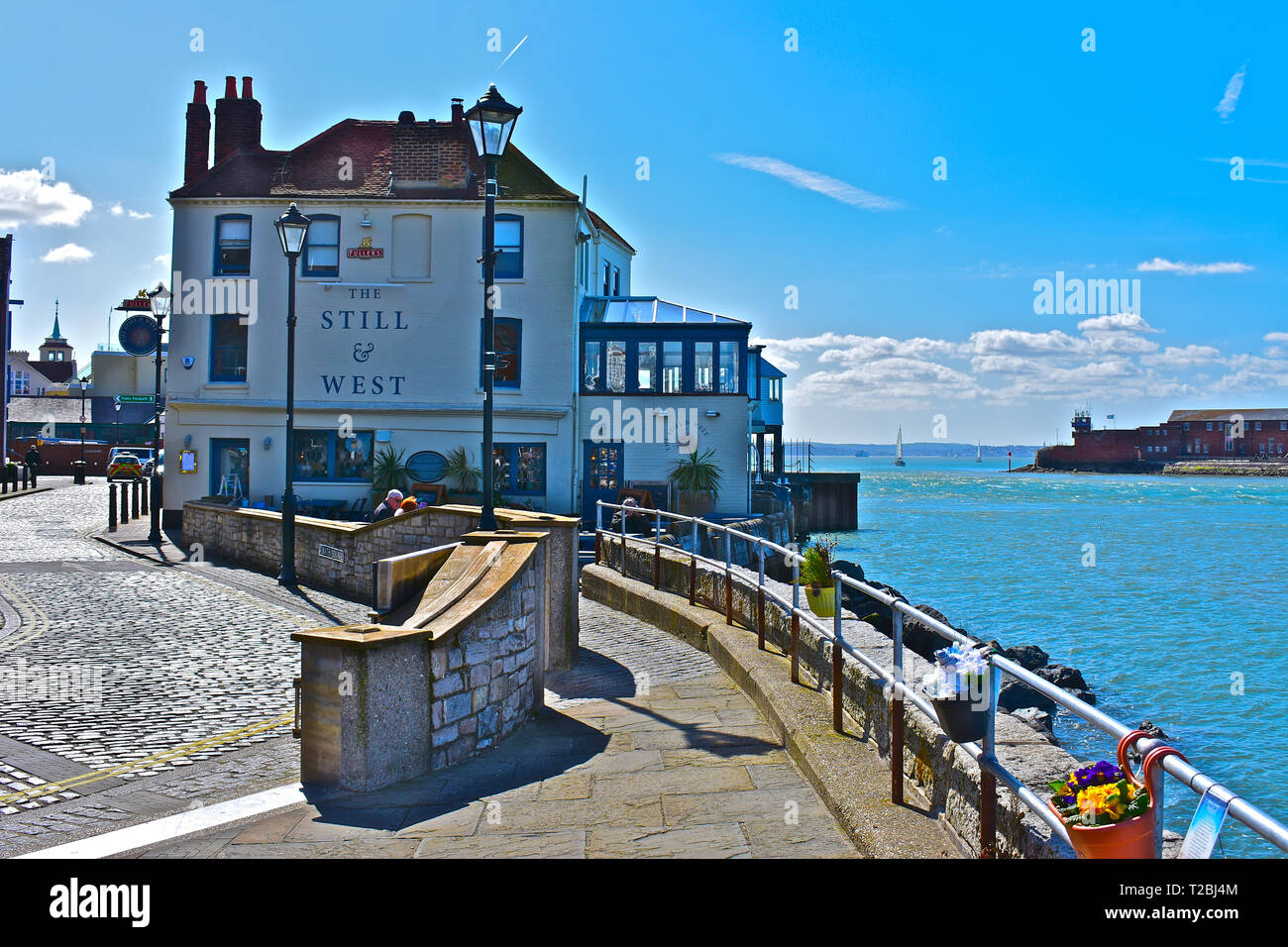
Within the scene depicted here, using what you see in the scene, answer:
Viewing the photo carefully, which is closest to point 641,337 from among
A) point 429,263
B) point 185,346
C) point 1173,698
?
point 429,263

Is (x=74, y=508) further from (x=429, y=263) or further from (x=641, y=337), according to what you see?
(x=641, y=337)

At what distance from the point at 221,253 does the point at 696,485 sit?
49.6ft

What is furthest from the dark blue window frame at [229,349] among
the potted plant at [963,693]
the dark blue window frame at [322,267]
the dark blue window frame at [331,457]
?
the potted plant at [963,693]

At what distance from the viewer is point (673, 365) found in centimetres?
2975

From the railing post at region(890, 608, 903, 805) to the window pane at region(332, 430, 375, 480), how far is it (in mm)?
25224

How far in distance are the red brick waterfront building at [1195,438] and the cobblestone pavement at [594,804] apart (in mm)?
179834

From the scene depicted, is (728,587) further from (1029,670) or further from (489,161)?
(1029,670)

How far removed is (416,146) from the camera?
29.6m

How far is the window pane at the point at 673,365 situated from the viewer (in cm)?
2969

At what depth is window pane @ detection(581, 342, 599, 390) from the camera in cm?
2994

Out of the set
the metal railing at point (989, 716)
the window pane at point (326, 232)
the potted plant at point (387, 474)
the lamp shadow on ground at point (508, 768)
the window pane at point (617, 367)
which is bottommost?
the lamp shadow on ground at point (508, 768)

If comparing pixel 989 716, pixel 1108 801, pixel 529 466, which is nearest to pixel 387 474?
pixel 529 466

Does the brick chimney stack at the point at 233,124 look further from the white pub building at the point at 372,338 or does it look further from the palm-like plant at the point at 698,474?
the palm-like plant at the point at 698,474
